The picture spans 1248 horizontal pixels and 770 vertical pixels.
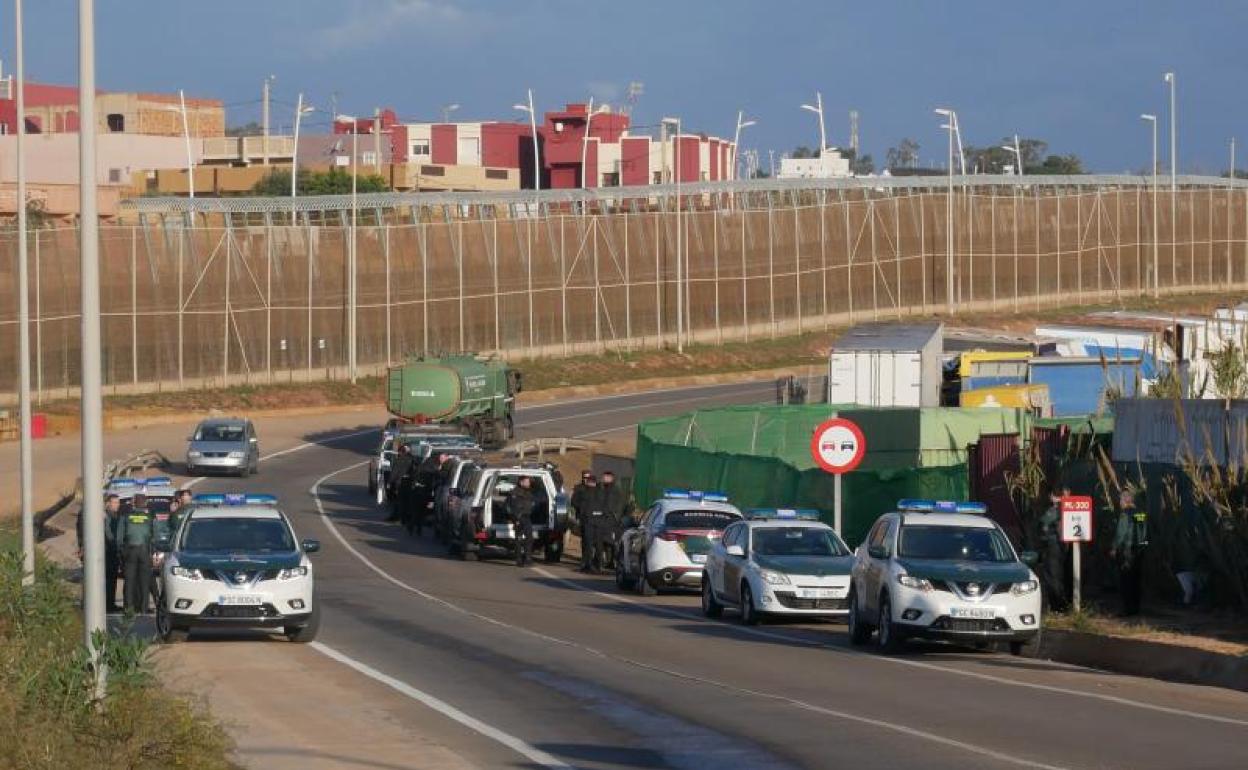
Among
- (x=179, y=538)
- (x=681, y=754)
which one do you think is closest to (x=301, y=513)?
(x=179, y=538)

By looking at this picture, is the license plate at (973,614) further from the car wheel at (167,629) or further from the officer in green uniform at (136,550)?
the officer in green uniform at (136,550)

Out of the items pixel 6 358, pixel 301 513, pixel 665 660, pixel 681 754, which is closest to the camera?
pixel 681 754

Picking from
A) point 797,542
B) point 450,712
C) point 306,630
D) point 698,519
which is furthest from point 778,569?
point 450,712

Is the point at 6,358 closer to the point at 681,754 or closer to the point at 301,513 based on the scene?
the point at 301,513

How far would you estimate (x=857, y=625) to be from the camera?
23750 millimetres

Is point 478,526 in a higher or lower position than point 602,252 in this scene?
lower

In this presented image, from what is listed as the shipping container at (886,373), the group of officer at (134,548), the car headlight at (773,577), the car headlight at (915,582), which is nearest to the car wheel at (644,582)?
the car headlight at (773,577)

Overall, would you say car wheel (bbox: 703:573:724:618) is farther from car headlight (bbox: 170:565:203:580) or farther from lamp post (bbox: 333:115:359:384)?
lamp post (bbox: 333:115:359:384)

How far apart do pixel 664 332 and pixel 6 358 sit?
1273 inches

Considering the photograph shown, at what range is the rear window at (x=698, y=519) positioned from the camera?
31344 millimetres

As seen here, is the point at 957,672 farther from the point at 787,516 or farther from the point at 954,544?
the point at 787,516

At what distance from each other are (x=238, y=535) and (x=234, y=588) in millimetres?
1563

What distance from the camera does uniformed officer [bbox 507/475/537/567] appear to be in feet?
123

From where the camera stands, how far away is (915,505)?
23688 millimetres
